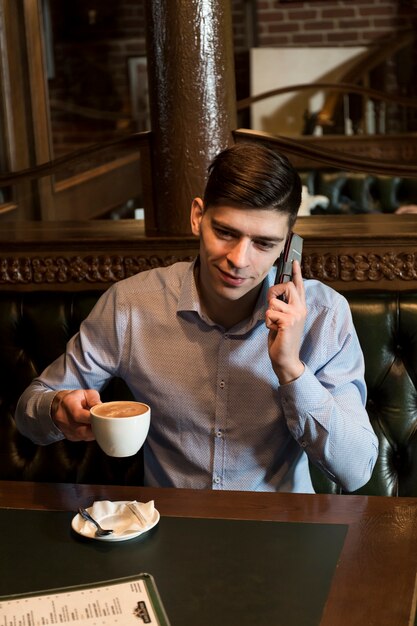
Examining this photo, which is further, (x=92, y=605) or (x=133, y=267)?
(x=133, y=267)

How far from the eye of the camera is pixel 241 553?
121cm

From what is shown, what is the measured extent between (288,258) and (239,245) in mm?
115

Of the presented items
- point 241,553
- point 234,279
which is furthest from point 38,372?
point 241,553

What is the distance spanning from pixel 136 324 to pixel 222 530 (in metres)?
0.59

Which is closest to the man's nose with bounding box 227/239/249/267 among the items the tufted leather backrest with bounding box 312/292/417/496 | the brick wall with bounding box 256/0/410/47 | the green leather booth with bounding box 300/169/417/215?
the tufted leather backrest with bounding box 312/292/417/496

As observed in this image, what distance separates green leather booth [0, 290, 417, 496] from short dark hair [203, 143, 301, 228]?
0.42m

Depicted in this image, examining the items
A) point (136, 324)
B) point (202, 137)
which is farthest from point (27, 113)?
point (136, 324)

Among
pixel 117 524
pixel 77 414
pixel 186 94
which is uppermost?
pixel 186 94

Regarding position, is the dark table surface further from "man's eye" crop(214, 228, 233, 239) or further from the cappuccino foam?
"man's eye" crop(214, 228, 233, 239)

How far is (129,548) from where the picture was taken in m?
1.23

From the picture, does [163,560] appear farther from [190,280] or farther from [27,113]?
[27,113]

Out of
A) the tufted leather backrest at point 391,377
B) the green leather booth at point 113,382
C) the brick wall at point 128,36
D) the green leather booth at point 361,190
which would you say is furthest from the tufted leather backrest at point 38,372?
the brick wall at point 128,36

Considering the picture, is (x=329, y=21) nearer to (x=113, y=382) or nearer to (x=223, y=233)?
(x=113, y=382)

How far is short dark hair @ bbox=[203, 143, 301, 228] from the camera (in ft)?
5.16
